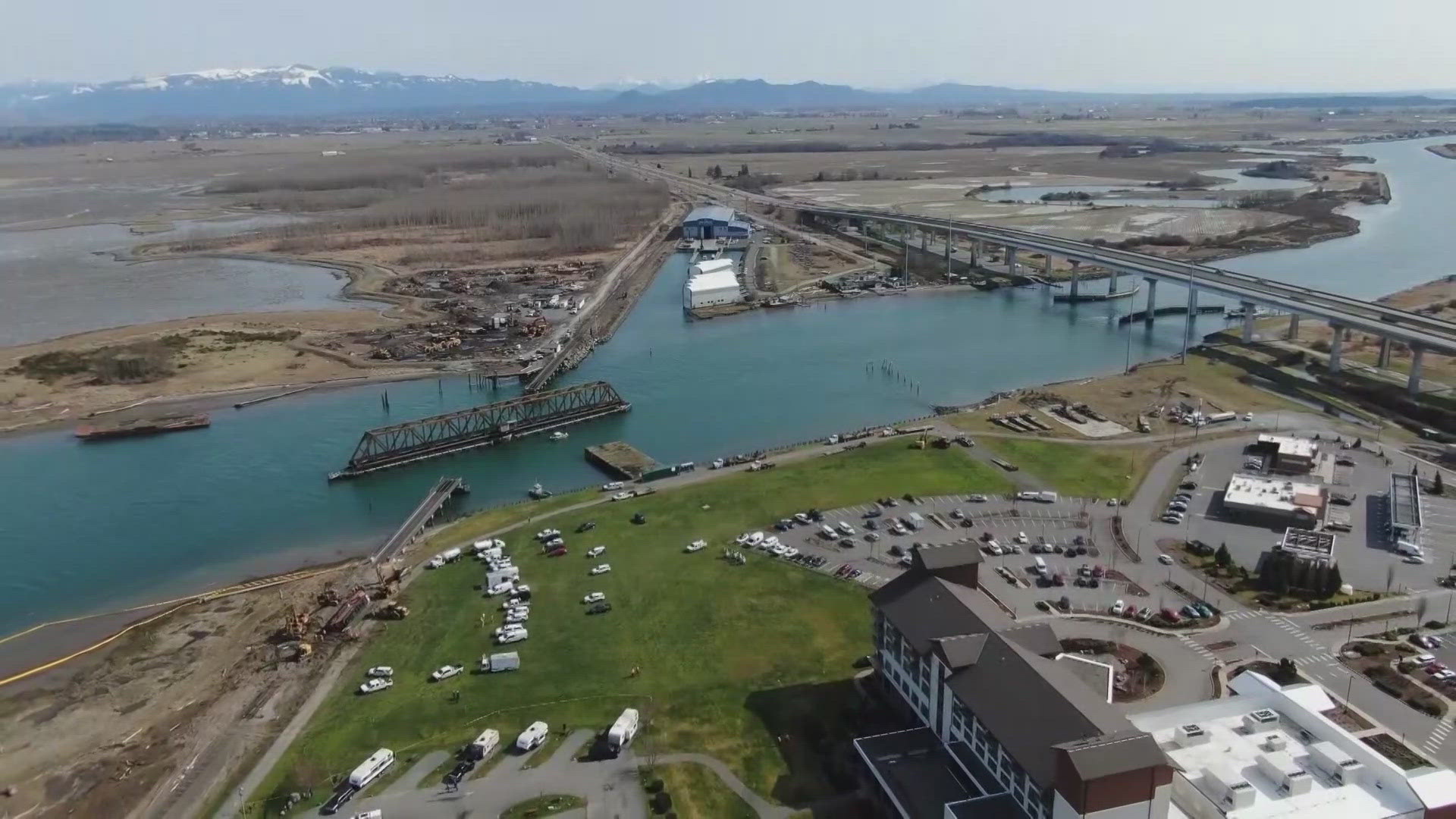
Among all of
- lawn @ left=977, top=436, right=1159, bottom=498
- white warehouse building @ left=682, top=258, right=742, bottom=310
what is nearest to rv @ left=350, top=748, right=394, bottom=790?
lawn @ left=977, top=436, right=1159, bottom=498

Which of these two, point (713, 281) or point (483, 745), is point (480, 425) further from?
point (713, 281)

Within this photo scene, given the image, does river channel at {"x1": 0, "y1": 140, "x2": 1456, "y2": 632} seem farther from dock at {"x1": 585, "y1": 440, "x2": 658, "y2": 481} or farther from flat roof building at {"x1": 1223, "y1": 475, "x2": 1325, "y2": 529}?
flat roof building at {"x1": 1223, "y1": 475, "x2": 1325, "y2": 529}

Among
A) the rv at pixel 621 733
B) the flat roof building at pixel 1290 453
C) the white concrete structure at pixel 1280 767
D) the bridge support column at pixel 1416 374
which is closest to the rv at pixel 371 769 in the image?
the rv at pixel 621 733

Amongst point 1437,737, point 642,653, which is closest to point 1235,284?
point 1437,737

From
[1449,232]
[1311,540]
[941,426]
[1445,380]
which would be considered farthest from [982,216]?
[1311,540]

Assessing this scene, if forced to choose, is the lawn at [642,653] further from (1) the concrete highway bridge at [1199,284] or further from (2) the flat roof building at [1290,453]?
(1) the concrete highway bridge at [1199,284]

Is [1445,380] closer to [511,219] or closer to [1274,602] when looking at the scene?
[1274,602]
